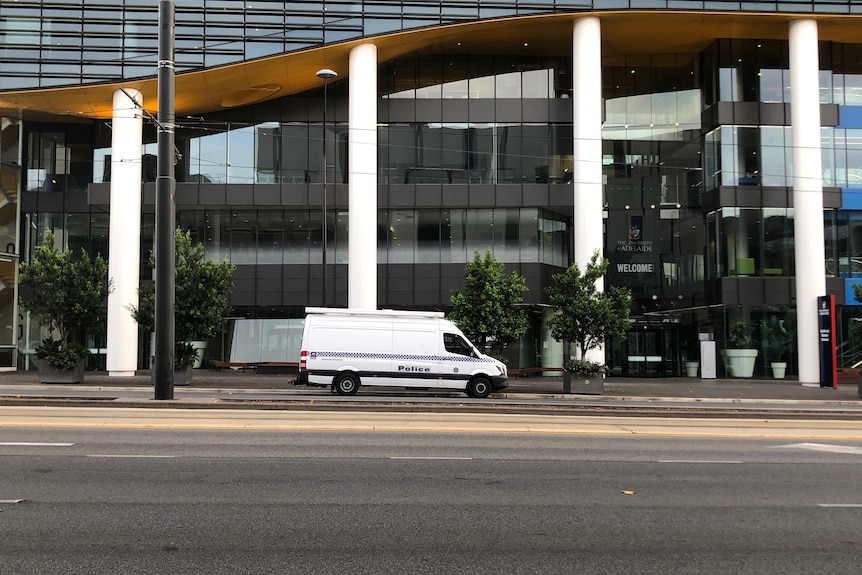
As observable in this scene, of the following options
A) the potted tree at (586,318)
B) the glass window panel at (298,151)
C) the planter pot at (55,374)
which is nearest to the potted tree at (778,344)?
the potted tree at (586,318)

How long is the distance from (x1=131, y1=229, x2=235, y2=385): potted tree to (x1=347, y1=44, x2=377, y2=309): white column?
779 cm

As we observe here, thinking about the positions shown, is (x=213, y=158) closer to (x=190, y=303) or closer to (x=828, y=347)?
(x=190, y=303)

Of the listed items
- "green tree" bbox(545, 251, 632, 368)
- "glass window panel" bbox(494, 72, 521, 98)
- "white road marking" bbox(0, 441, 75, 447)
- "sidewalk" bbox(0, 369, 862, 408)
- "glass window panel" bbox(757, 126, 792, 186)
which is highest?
"glass window panel" bbox(494, 72, 521, 98)

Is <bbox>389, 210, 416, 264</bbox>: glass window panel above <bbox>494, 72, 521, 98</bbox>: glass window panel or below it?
below

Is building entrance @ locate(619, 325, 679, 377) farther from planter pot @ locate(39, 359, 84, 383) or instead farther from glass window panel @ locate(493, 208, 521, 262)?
planter pot @ locate(39, 359, 84, 383)

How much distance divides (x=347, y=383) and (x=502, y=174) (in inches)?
671

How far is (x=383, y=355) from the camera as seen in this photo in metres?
24.0

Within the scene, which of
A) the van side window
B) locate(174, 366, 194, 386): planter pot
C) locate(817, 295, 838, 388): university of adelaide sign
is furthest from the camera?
locate(817, 295, 838, 388): university of adelaide sign

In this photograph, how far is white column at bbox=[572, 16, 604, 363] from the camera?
34.9 m

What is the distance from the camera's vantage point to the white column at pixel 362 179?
3500 cm

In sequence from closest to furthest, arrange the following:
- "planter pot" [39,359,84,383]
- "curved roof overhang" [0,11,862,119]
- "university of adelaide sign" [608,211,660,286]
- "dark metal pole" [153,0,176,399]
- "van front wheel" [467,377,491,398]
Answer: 1. "dark metal pole" [153,0,176,399]
2. "van front wheel" [467,377,491,398]
3. "planter pot" [39,359,84,383]
4. "curved roof overhang" [0,11,862,119]
5. "university of adelaide sign" [608,211,660,286]

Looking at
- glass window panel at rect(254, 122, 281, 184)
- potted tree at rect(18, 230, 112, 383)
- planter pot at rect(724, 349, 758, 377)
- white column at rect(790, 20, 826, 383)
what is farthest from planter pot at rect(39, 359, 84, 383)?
white column at rect(790, 20, 826, 383)

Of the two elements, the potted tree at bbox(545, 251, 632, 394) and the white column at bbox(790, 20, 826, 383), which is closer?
the potted tree at bbox(545, 251, 632, 394)

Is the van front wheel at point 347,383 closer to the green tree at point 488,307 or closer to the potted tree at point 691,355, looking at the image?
the green tree at point 488,307
